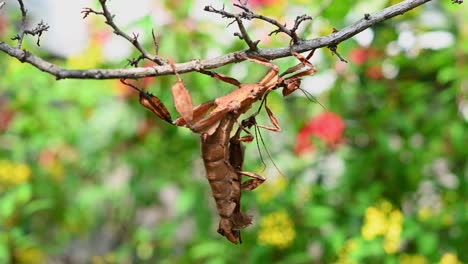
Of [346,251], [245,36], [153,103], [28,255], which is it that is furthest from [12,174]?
[245,36]

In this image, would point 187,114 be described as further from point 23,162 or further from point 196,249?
point 23,162

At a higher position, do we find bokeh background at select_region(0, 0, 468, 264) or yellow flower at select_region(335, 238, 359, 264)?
bokeh background at select_region(0, 0, 468, 264)

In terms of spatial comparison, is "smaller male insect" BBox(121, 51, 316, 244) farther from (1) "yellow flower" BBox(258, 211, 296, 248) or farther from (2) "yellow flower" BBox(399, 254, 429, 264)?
(2) "yellow flower" BBox(399, 254, 429, 264)

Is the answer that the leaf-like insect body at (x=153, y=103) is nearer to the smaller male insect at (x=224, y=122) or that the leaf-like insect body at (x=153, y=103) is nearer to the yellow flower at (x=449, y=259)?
the smaller male insect at (x=224, y=122)

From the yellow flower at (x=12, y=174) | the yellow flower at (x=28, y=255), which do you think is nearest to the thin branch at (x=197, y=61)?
the yellow flower at (x=12, y=174)

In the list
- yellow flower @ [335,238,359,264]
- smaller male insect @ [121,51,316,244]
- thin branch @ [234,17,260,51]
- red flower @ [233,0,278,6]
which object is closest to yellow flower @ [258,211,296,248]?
yellow flower @ [335,238,359,264]

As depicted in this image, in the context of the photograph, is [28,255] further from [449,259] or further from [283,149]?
[449,259]
